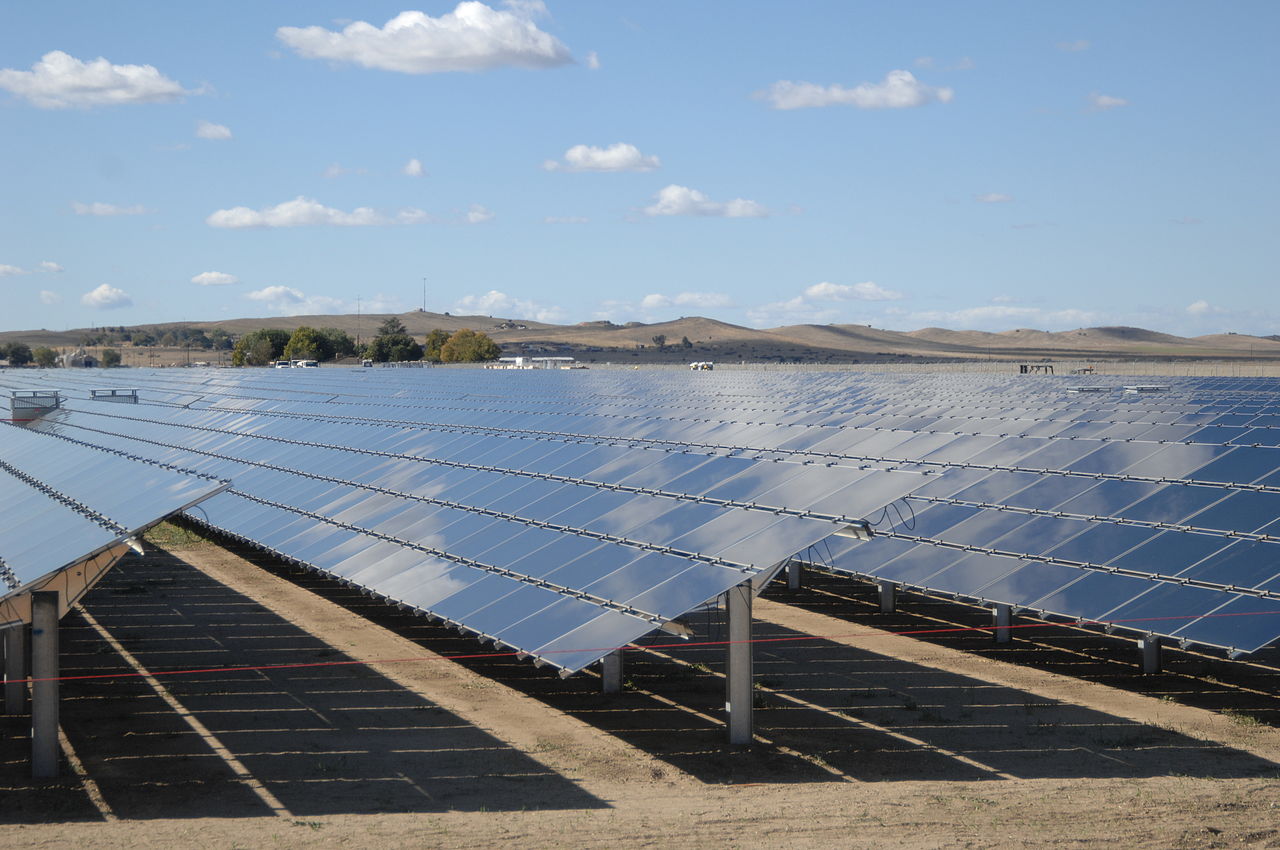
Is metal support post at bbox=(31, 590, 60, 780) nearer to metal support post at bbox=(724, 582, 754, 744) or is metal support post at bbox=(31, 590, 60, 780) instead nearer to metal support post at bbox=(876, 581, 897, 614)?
metal support post at bbox=(724, 582, 754, 744)

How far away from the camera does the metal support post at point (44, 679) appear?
15.3 meters

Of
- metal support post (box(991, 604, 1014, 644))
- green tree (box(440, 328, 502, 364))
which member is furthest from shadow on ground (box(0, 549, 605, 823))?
green tree (box(440, 328, 502, 364))

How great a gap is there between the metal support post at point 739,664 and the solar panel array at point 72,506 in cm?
729

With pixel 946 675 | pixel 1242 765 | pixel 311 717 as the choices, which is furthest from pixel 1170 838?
pixel 311 717

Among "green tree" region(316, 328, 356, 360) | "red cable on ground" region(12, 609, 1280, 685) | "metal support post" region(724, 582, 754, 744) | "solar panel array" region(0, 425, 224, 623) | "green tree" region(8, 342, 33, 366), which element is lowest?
"red cable on ground" region(12, 609, 1280, 685)

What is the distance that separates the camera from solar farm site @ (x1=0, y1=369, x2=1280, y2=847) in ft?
48.6

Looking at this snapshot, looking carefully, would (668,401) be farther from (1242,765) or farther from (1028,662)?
(1242,765)

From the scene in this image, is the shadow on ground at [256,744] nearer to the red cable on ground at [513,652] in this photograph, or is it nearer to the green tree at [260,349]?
the red cable on ground at [513,652]

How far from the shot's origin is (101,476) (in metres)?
24.3

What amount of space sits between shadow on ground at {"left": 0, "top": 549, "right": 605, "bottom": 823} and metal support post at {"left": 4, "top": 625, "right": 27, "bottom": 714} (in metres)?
0.60

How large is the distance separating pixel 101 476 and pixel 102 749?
871cm

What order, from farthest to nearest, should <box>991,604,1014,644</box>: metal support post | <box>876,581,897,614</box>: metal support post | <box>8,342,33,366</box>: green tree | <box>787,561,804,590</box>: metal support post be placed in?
<box>8,342,33,366</box>: green tree < <box>787,561,804,590</box>: metal support post < <box>876,581,897,614</box>: metal support post < <box>991,604,1014,644</box>: metal support post

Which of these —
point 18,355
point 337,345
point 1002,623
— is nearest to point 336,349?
point 337,345

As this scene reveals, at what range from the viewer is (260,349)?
551ft
